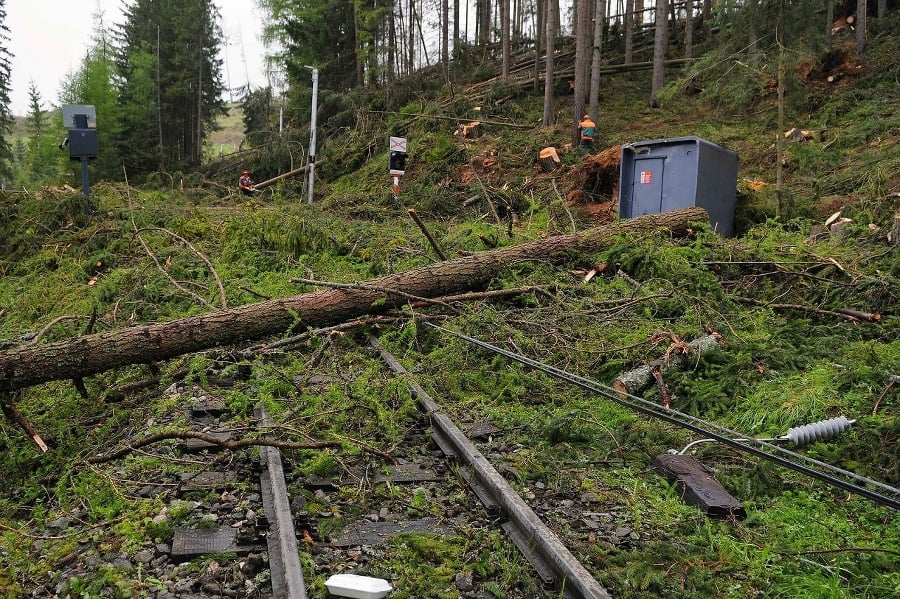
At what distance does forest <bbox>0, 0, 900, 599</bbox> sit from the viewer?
10.8 ft

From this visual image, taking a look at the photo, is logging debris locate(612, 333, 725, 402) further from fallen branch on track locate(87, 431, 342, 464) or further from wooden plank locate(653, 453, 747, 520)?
fallen branch on track locate(87, 431, 342, 464)

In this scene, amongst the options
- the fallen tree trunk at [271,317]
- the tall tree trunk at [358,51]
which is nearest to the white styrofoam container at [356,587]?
the fallen tree trunk at [271,317]

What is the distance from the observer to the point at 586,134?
18625 millimetres

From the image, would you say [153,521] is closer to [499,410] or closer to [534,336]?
[499,410]

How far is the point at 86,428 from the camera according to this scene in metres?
5.50

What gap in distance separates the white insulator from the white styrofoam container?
338 centimetres

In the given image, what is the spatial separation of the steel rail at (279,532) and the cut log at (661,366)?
3163mm

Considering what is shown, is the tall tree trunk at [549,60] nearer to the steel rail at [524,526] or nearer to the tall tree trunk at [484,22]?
the tall tree trunk at [484,22]

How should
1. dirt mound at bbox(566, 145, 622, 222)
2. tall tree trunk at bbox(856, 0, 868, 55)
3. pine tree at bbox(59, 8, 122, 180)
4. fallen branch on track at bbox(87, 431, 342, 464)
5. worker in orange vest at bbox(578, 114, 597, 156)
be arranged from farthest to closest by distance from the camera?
pine tree at bbox(59, 8, 122, 180) < tall tree trunk at bbox(856, 0, 868, 55) < worker in orange vest at bbox(578, 114, 597, 156) < dirt mound at bbox(566, 145, 622, 222) < fallen branch on track at bbox(87, 431, 342, 464)

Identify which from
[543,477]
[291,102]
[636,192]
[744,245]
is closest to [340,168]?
[291,102]

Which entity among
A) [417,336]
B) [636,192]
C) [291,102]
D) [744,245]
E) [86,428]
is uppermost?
[291,102]

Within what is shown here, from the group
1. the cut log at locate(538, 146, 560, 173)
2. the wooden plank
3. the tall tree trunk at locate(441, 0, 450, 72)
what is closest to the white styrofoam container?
the wooden plank

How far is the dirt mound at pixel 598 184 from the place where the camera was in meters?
15.3

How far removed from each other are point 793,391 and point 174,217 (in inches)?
453
